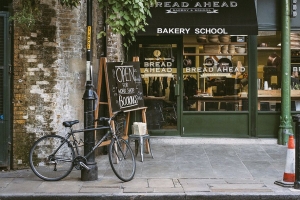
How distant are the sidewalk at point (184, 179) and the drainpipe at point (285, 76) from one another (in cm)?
47

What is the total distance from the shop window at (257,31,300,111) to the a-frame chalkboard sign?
11.1 feet

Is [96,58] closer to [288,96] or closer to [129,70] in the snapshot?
[129,70]

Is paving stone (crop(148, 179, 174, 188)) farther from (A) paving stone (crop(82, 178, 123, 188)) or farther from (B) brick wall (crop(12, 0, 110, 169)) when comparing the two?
(B) brick wall (crop(12, 0, 110, 169))

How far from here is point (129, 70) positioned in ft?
30.2

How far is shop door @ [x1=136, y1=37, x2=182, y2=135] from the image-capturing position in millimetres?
10742

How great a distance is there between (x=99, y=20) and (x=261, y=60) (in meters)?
4.25

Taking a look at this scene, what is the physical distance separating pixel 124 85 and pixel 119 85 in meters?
0.15

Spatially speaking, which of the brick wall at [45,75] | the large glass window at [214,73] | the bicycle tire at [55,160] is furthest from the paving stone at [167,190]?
the large glass window at [214,73]

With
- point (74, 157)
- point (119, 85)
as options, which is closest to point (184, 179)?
point (74, 157)

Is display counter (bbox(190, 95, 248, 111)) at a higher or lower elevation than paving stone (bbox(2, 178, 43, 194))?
higher

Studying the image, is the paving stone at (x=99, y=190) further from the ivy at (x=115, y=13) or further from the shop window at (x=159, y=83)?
the shop window at (x=159, y=83)

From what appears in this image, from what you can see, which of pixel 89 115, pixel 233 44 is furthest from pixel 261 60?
pixel 89 115

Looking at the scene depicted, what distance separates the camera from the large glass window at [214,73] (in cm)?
1072

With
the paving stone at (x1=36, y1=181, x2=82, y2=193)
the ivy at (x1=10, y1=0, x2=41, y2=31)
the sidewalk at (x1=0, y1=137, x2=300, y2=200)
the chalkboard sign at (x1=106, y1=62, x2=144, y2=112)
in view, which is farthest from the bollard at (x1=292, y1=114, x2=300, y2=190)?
the ivy at (x1=10, y1=0, x2=41, y2=31)
